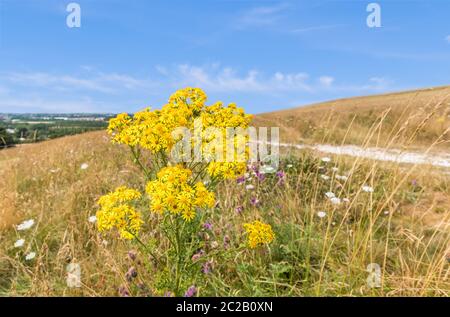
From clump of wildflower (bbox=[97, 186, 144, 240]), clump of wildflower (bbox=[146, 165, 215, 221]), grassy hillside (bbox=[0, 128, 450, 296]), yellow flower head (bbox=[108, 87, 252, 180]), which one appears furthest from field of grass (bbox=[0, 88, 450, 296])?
yellow flower head (bbox=[108, 87, 252, 180])

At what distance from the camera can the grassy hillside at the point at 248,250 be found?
3.06m

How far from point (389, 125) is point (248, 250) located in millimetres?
13107

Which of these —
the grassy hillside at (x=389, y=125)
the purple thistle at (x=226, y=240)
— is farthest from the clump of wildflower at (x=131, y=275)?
the grassy hillside at (x=389, y=125)

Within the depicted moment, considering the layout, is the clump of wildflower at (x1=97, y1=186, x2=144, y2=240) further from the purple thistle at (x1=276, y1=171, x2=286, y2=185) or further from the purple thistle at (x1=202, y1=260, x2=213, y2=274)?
the purple thistle at (x1=276, y1=171, x2=286, y2=185)

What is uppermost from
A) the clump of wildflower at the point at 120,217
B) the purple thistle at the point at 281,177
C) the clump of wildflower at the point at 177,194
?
the clump of wildflower at the point at 177,194

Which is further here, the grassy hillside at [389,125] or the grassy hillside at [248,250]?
the grassy hillside at [389,125]

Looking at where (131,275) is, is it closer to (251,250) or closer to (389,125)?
(251,250)

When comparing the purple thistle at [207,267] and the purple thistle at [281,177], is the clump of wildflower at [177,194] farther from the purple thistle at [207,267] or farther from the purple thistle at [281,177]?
the purple thistle at [281,177]

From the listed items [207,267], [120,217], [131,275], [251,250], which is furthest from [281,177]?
[120,217]

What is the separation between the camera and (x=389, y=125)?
14797 mm

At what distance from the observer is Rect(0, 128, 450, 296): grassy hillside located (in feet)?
10.1

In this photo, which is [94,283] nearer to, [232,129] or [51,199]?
[232,129]

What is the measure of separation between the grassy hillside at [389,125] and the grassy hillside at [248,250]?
0.44m

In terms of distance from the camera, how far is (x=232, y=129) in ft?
8.92
